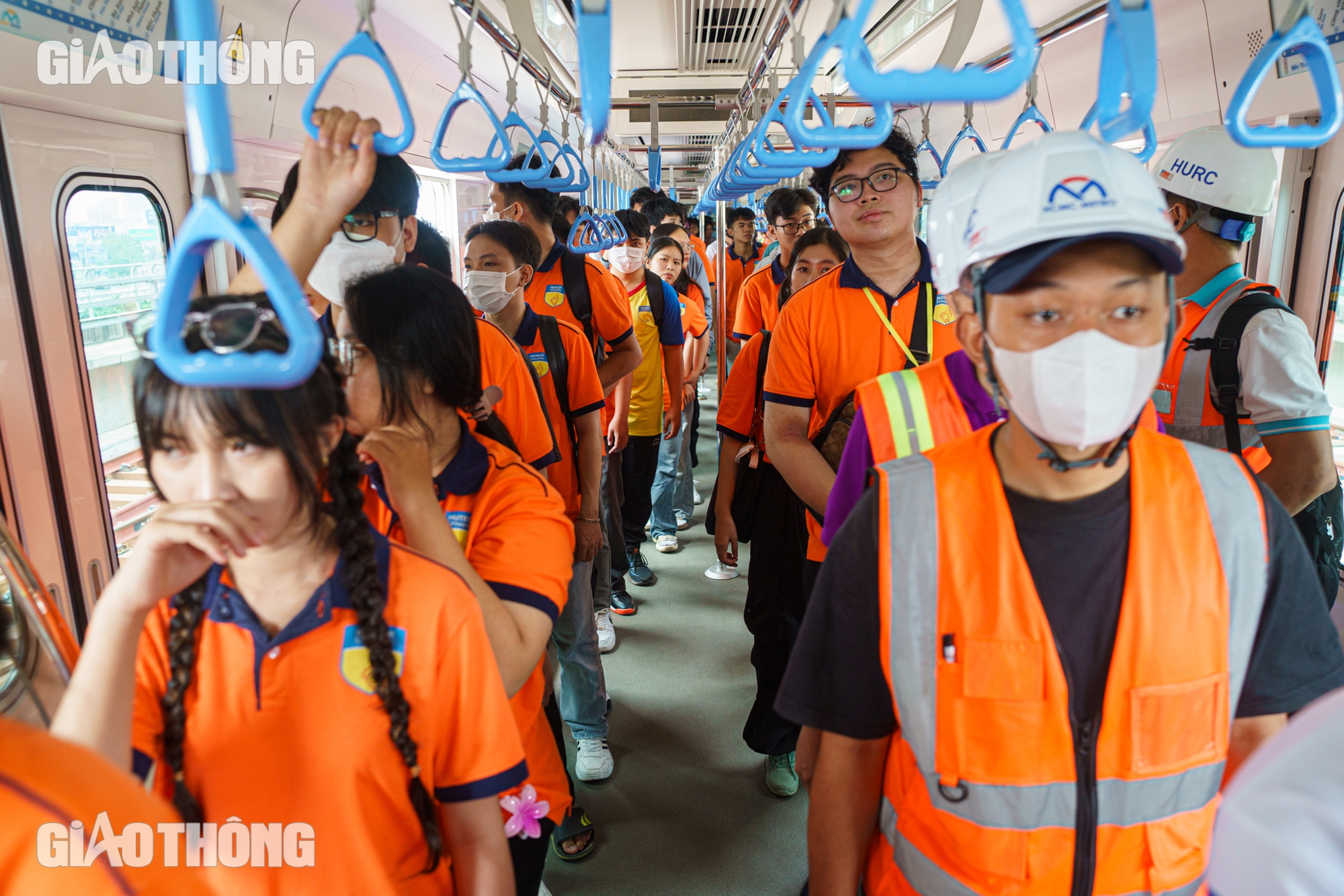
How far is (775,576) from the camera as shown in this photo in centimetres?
300

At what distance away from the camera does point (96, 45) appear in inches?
90.0

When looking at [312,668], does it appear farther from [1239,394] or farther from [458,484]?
[1239,394]

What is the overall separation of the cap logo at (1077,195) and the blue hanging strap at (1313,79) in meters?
0.21

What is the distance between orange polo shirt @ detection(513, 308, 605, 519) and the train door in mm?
1329

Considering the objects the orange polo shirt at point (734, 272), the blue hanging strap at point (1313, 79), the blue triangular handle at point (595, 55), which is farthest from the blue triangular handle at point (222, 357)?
the orange polo shirt at point (734, 272)

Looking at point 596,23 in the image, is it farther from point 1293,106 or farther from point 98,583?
point 1293,106

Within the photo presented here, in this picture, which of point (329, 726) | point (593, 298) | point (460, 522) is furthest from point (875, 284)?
point (329, 726)

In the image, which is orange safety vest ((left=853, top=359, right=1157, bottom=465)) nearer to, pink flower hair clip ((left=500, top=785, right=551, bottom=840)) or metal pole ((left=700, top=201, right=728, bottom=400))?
pink flower hair clip ((left=500, top=785, right=551, bottom=840))

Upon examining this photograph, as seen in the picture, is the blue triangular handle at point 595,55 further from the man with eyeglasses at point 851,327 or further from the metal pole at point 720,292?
the metal pole at point 720,292

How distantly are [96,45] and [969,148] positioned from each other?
5.92 m

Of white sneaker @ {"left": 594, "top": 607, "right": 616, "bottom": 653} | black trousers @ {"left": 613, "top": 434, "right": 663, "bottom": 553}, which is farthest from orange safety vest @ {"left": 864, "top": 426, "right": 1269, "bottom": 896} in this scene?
black trousers @ {"left": 613, "top": 434, "right": 663, "bottom": 553}

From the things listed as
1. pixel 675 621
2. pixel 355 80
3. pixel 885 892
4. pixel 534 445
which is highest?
pixel 355 80

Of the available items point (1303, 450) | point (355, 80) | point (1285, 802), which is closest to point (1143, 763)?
point (1285, 802)

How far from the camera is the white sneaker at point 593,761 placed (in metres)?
3.33
